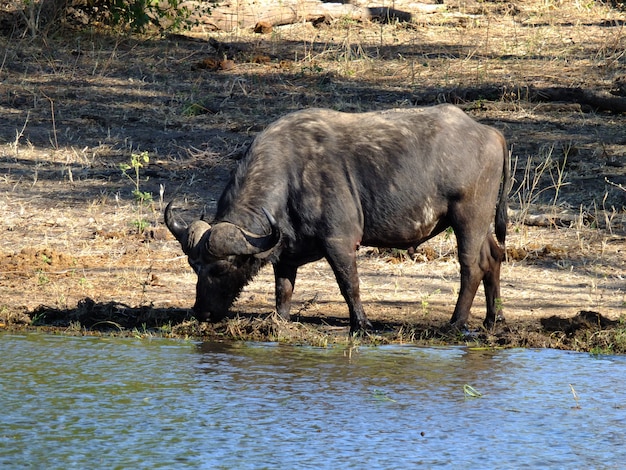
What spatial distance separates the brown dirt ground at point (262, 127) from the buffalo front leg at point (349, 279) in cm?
21

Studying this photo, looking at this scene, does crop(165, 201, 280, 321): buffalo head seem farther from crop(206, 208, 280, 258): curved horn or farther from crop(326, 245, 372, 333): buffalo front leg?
crop(326, 245, 372, 333): buffalo front leg

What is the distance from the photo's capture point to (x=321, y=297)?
32.2ft

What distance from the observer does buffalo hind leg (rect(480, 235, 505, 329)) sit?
355 inches

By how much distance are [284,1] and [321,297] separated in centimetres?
969

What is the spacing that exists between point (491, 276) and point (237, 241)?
212 centimetres

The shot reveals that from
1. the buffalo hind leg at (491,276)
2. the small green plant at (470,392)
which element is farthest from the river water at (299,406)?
the buffalo hind leg at (491,276)

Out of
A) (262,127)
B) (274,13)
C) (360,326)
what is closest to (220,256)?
(360,326)

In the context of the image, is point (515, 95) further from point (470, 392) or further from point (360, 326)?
point (470, 392)

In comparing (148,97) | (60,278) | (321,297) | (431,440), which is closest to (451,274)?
(321,297)

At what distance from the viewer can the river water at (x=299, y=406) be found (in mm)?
5844

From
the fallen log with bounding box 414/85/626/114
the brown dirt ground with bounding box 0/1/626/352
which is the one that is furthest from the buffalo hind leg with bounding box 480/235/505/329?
the fallen log with bounding box 414/85/626/114

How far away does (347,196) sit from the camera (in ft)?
28.1

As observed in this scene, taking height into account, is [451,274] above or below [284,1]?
below

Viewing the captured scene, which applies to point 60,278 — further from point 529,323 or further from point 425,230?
point 529,323
